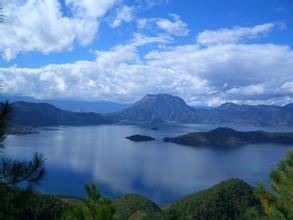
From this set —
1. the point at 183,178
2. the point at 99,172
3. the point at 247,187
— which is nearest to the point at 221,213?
the point at 247,187

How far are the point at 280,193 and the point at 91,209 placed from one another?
15.2 ft

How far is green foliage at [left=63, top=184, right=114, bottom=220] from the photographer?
6.26 m

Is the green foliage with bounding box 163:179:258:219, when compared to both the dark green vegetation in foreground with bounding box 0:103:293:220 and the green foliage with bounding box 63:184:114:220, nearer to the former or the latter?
the dark green vegetation in foreground with bounding box 0:103:293:220

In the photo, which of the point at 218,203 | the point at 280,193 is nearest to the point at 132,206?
the point at 218,203

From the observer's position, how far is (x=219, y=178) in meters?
103

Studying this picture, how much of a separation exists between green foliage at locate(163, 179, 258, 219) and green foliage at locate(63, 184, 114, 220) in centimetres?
6146

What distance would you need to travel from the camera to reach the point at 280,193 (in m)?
8.23

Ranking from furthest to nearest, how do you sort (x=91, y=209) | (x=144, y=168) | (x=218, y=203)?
(x=144, y=168)
(x=218, y=203)
(x=91, y=209)

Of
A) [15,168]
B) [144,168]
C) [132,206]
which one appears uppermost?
[15,168]

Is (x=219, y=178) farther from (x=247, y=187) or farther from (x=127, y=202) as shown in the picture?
(x=127, y=202)

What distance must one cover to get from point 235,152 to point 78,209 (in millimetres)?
166376

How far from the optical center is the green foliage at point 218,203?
69.9 m

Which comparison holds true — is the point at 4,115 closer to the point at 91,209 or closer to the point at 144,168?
the point at 91,209

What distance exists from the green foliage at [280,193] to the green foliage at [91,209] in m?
4.10
